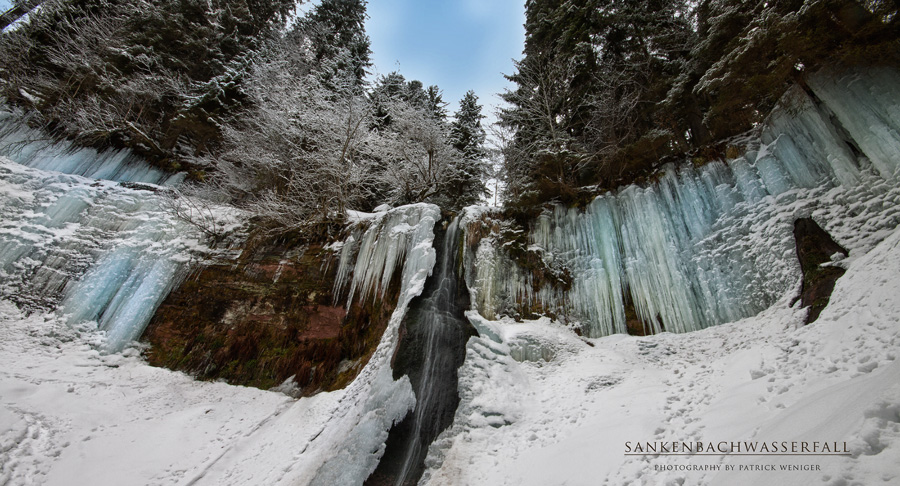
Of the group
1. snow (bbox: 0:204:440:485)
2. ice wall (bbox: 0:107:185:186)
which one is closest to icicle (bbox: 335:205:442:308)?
snow (bbox: 0:204:440:485)

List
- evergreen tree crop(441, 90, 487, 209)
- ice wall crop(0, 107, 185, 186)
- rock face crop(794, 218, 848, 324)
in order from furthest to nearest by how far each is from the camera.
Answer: evergreen tree crop(441, 90, 487, 209) < ice wall crop(0, 107, 185, 186) < rock face crop(794, 218, 848, 324)

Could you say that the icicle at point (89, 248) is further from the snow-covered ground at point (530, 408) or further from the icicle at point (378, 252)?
the icicle at point (378, 252)

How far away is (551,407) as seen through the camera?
16.4ft

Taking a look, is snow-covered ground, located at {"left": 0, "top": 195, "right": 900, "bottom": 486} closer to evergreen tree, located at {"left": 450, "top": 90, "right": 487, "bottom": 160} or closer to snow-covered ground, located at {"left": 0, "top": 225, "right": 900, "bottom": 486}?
snow-covered ground, located at {"left": 0, "top": 225, "right": 900, "bottom": 486}

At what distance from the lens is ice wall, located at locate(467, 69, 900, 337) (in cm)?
509

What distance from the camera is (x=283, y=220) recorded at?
30.2ft

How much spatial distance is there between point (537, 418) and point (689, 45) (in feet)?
35.8

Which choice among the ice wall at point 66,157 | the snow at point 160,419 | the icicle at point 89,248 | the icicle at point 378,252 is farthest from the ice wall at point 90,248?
the icicle at point 378,252

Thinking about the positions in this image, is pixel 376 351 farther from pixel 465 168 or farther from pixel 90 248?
pixel 465 168

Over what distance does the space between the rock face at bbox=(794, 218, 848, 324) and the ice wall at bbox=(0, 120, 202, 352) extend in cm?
1296

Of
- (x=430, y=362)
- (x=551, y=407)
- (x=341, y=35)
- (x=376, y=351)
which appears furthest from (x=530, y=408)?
(x=341, y=35)

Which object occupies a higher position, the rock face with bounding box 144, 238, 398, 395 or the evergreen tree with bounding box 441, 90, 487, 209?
the evergreen tree with bounding box 441, 90, 487, 209

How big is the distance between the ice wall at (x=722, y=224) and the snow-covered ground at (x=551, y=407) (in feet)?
2.22

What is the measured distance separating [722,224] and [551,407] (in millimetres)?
5190
